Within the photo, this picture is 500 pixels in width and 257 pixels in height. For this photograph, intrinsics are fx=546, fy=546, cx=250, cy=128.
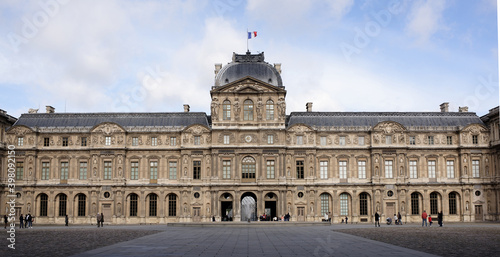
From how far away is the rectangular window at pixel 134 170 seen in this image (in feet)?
224

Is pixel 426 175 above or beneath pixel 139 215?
above

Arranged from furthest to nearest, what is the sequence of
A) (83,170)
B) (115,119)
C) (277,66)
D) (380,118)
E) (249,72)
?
(277,66) < (115,119) < (380,118) < (249,72) < (83,170)

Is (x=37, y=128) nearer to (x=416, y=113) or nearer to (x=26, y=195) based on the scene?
(x=26, y=195)

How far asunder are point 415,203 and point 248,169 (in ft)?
69.5

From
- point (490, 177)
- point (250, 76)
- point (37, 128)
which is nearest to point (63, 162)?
point (37, 128)

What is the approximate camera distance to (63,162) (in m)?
68.6

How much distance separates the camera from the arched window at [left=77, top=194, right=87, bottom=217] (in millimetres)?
67625

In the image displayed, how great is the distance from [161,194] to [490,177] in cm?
4072

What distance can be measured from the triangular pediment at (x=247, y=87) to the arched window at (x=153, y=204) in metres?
15.1

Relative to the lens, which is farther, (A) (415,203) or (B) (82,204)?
(B) (82,204)

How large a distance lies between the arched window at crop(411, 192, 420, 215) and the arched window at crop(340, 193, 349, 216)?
8147 mm

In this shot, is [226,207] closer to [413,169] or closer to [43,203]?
[43,203]

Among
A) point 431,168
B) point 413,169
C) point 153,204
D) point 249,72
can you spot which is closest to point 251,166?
point 249,72

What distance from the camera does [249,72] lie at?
226 feet
